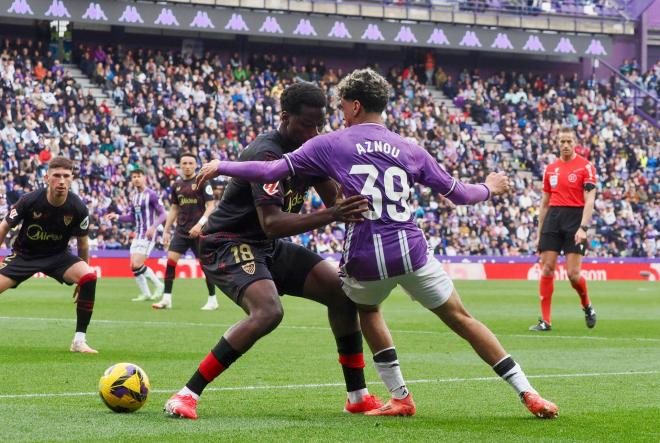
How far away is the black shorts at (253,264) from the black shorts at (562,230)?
27.9 ft

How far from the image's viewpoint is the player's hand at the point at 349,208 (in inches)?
278

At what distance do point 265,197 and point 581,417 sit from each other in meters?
2.50

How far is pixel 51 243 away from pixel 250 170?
5.47m

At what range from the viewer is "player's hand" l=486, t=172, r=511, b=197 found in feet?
25.3

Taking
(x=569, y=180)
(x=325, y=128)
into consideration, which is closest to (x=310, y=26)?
(x=325, y=128)

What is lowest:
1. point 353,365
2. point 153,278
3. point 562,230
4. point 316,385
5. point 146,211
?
point 153,278

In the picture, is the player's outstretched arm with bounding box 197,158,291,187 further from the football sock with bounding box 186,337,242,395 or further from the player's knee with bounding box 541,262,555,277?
the player's knee with bounding box 541,262,555,277

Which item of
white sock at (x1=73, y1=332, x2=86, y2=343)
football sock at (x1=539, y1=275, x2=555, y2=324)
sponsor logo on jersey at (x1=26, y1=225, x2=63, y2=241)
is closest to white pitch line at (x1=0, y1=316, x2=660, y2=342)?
football sock at (x1=539, y1=275, x2=555, y2=324)

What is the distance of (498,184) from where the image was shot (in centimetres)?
776

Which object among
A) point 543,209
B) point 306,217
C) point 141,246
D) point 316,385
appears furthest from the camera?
point 141,246

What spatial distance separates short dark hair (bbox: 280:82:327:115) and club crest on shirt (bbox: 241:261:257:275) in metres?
1.06

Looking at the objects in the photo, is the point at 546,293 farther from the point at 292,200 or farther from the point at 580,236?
the point at 292,200

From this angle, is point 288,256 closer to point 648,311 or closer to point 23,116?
point 648,311

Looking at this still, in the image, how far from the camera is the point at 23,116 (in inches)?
1421
